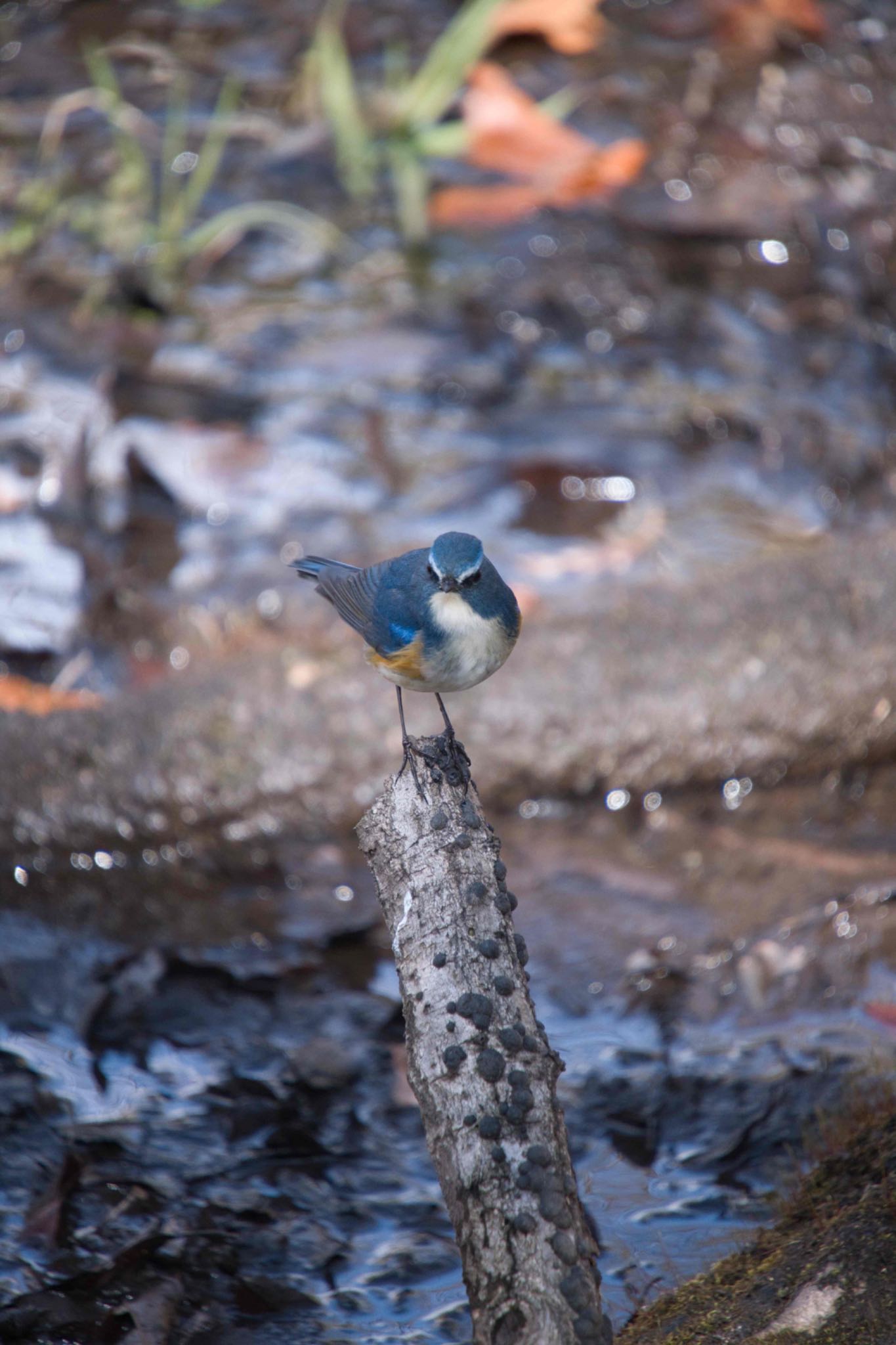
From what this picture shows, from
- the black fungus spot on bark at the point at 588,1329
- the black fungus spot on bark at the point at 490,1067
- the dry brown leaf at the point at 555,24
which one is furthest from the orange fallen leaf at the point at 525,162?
the black fungus spot on bark at the point at 588,1329

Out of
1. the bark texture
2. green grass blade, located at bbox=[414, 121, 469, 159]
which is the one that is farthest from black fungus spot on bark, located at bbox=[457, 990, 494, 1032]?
green grass blade, located at bbox=[414, 121, 469, 159]

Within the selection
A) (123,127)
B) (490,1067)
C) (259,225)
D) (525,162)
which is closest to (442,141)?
(525,162)

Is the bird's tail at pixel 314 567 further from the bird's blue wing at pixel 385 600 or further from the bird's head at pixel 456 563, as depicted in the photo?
the bird's head at pixel 456 563

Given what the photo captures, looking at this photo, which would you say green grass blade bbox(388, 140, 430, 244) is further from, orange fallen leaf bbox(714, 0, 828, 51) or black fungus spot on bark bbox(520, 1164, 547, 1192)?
black fungus spot on bark bbox(520, 1164, 547, 1192)

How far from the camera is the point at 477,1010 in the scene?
2.62m

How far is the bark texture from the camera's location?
2381mm

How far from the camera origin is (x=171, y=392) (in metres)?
6.96

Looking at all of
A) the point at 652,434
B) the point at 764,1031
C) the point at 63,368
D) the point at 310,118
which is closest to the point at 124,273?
the point at 63,368

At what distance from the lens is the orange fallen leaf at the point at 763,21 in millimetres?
8844

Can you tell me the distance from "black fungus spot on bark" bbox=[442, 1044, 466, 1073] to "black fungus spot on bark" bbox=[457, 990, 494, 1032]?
6cm

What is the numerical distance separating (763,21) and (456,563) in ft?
23.4

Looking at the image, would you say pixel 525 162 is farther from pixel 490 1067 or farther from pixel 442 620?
pixel 490 1067

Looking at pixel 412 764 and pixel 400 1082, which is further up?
pixel 412 764

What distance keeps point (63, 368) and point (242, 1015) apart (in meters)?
3.89
